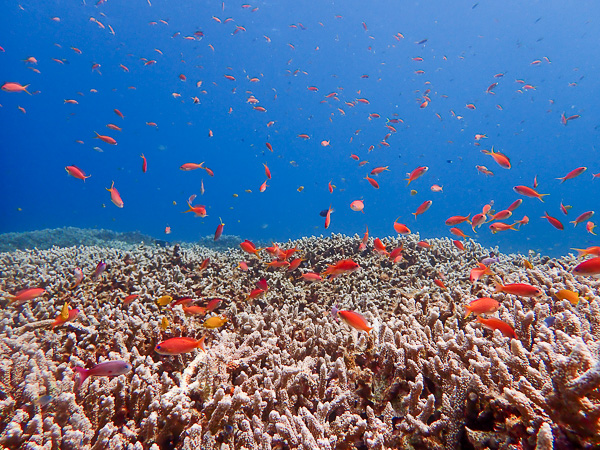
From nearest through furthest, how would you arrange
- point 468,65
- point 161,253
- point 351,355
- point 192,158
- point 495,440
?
point 495,440
point 351,355
point 161,253
point 468,65
point 192,158

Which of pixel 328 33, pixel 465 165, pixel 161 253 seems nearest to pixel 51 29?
pixel 328 33

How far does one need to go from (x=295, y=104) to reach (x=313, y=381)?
267 ft

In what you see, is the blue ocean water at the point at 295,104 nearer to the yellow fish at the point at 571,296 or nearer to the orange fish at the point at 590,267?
the yellow fish at the point at 571,296

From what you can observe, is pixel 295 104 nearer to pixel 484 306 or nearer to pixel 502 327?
pixel 484 306

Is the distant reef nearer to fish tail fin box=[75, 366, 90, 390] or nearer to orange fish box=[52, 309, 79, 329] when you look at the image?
orange fish box=[52, 309, 79, 329]

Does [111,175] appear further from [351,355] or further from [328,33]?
[351,355]

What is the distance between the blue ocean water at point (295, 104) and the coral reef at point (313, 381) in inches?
364

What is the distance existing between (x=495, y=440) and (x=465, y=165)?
5054 inches

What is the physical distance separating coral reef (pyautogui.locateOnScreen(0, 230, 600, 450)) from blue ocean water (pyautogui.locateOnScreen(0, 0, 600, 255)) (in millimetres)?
9253

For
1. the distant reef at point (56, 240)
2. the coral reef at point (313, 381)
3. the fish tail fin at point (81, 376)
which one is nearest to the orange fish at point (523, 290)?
the coral reef at point (313, 381)

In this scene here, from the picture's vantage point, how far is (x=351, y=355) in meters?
2.93

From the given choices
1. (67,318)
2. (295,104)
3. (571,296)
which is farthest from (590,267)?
(295,104)

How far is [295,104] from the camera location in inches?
2970

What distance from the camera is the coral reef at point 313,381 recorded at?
173 cm
